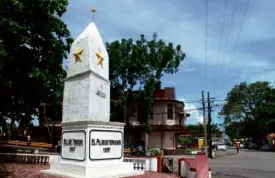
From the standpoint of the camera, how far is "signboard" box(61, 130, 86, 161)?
9164 millimetres

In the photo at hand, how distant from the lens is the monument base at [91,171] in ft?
28.5

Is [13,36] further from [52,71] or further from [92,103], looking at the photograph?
[92,103]

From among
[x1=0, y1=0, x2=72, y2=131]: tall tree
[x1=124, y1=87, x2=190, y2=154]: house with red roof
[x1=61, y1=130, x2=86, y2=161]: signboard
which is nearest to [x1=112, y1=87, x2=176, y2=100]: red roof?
[x1=124, y1=87, x2=190, y2=154]: house with red roof

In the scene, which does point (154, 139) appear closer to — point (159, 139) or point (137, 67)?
point (159, 139)

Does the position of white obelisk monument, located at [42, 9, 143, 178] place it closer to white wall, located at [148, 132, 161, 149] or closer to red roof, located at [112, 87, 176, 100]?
white wall, located at [148, 132, 161, 149]

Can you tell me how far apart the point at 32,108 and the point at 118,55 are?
16.1 meters

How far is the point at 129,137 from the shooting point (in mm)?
39375

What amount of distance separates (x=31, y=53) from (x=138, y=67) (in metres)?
16.8

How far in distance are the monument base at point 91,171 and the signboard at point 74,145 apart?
29cm

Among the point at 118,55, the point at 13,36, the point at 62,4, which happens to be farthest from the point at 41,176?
the point at 118,55

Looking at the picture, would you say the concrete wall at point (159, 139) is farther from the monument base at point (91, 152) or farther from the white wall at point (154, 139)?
the monument base at point (91, 152)

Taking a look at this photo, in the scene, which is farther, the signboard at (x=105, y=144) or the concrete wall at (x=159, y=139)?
the concrete wall at (x=159, y=139)

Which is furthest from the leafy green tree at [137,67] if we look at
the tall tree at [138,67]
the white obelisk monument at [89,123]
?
the white obelisk monument at [89,123]

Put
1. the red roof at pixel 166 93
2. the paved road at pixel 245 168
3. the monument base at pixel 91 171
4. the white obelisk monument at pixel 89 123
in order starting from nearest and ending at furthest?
1. the monument base at pixel 91 171
2. the white obelisk monument at pixel 89 123
3. the paved road at pixel 245 168
4. the red roof at pixel 166 93
